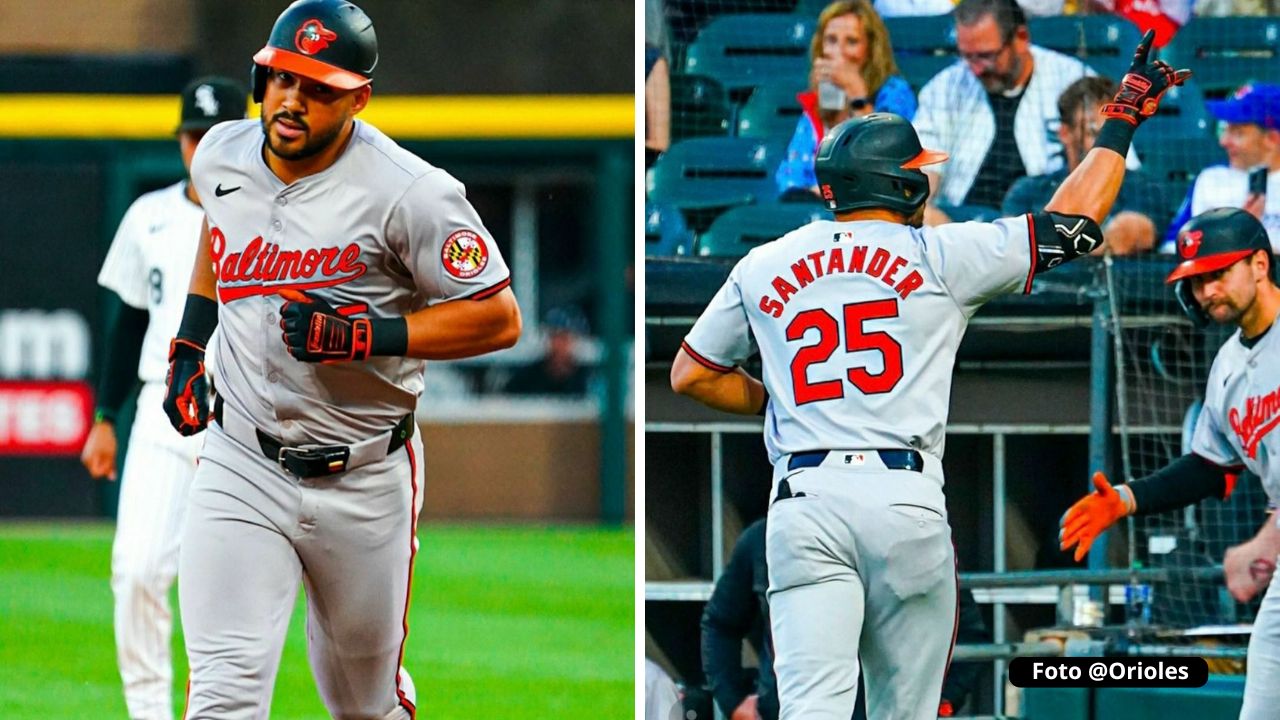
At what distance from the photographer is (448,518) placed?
12.8 metres

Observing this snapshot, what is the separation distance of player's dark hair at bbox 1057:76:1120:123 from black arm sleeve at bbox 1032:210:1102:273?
229 cm

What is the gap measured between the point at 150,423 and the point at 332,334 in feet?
6.09

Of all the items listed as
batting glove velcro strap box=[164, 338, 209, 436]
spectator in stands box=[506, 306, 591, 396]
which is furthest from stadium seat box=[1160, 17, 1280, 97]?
spectator in stands box=[506, 306, 591, 396]

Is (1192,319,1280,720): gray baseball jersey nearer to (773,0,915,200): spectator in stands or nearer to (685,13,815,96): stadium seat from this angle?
(773,0,915,200): spectator in stands

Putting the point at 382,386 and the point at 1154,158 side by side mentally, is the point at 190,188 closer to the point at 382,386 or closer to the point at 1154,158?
the point at 382,386

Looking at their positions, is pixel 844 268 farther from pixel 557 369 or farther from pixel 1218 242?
pixel 557 369

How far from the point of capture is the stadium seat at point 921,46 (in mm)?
6324

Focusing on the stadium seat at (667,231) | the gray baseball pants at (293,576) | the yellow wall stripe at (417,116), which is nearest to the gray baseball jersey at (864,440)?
the gray baseball pants at (293,576)

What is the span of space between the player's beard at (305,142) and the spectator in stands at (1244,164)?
11.1 feet

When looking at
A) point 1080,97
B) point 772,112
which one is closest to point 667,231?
point 772,112

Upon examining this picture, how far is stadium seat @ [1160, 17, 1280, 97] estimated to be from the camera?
688 cm

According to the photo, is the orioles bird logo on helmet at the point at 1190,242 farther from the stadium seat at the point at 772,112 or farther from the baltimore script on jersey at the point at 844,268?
the stadium seat at the point at 772,112

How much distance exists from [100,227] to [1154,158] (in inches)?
317

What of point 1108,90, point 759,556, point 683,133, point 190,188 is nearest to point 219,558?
point 759,556
